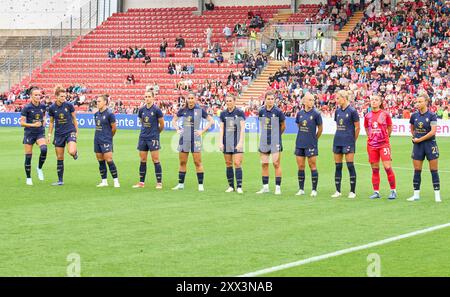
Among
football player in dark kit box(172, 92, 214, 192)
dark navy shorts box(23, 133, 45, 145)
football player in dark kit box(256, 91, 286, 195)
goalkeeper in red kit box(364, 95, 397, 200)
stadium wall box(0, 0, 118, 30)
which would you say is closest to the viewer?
goalkeeper in red kit box(364, 95, 397, 200)

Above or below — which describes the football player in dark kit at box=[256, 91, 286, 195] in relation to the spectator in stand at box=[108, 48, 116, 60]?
below

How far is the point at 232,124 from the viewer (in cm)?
1819

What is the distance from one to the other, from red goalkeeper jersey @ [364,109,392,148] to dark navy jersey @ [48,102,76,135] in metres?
6.33

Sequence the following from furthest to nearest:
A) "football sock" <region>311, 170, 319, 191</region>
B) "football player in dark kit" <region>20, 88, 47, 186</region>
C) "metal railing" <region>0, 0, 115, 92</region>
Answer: "metal railing" <region>0, 0, 115, 92</region> → "football player in dark kit" <region>20, 88, 47, 186</region> → "football sock" <region>311, 170, 319, 191</region>

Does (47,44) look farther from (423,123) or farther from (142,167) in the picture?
(423,123)

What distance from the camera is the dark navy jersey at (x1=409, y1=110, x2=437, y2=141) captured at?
1678 cm

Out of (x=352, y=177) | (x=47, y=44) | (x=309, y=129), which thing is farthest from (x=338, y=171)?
(x=47, y=44)

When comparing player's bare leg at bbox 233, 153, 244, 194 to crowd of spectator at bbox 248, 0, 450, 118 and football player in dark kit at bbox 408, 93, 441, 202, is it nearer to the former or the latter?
football player in dark kit at bbox 408, 93, 441, 202

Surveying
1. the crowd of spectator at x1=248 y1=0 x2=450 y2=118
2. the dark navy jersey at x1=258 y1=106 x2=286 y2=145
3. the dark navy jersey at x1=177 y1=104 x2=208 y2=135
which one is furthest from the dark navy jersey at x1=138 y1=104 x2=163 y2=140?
the crowd of spectator at x1=248 y1=0 x2=450 y2=118

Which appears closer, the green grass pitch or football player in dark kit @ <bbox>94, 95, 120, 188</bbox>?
the green grass pitch

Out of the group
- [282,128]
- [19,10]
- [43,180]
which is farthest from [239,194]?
[19,10]

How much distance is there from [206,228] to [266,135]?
517 centimetres

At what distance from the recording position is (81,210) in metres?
15.3
